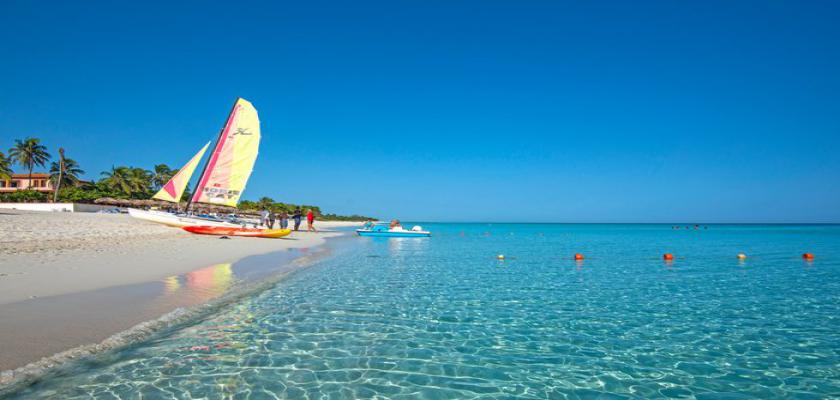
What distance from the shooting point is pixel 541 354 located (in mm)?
7223

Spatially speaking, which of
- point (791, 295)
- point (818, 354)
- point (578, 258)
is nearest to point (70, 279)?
point (818, 354)

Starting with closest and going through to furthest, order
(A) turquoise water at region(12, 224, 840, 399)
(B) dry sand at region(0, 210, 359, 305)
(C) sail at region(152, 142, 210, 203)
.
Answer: (A) turquoise water at region(12, 224, 840, 399) → (B) dry sand at region(0, 210, 359, 305) → (C) sail at region(152, 142, 210, 203)

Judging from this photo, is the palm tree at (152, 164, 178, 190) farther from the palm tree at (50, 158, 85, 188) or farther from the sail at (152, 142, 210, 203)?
the sail at (152, 142, 210, 203)

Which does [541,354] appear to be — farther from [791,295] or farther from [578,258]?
[578,258]


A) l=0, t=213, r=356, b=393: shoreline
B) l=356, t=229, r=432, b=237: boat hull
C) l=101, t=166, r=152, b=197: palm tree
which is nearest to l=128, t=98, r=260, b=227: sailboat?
l=0, t=213, r=356, b=393: shoreline

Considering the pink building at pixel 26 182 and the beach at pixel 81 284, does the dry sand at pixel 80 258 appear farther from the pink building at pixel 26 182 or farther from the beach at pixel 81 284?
the pink building at pixel 26 182

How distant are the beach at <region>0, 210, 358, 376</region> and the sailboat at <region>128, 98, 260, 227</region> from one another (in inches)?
307

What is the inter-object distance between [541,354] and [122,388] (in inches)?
235

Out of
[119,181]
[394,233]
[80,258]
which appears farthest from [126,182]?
[80,258]

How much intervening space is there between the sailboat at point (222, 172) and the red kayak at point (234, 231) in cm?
51

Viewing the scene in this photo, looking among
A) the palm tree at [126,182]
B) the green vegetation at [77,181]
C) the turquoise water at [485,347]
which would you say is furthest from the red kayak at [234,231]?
the palm tree at [126,182]

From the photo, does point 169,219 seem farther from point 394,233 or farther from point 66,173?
point 66,173

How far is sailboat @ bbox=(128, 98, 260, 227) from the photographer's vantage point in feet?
101

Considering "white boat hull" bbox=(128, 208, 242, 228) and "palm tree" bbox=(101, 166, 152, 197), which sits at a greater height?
"palm tree" bbox=(101, 166, 152, 197)
